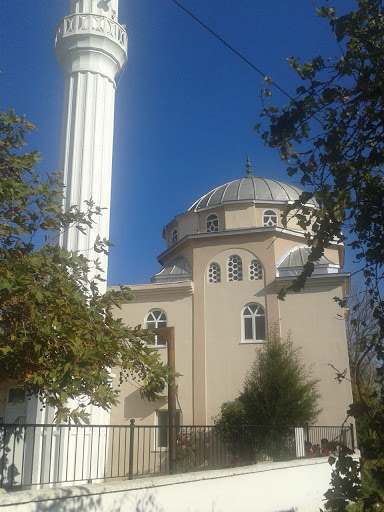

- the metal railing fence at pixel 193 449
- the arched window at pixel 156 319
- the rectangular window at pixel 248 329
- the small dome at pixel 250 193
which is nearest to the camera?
the metal railing fence at pixel 193 449

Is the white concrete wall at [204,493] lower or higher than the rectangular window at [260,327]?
lower

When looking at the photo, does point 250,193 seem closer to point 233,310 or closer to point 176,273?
point 176,273

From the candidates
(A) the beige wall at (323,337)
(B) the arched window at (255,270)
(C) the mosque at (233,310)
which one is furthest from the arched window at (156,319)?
(A) the beige wall at (323,337)

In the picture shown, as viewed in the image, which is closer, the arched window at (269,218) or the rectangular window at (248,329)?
the rectangular window at (248,329)

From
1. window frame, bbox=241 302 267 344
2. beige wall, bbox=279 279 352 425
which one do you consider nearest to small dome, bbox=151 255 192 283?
window frame, bbox=241 302 267 344

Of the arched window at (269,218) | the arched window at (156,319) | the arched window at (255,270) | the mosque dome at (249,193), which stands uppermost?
the mosque dome at (249,193)

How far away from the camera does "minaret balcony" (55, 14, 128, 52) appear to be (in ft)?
64.2

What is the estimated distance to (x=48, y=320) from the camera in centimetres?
670

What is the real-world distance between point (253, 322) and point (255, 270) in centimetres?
206

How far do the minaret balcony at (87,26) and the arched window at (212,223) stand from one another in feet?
26.4

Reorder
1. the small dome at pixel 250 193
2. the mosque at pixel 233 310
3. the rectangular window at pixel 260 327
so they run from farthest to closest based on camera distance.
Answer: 1. the small dome at pixel 250 193
2. the rectangular window at pixel 260 327
3. the mosque at pixel 233 310

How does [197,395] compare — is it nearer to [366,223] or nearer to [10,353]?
[10,353]

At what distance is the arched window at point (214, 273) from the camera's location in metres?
22.2

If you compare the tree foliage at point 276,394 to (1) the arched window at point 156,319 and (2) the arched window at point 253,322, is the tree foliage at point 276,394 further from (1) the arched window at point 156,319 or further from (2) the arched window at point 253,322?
(1) the arched window at point 156,319
